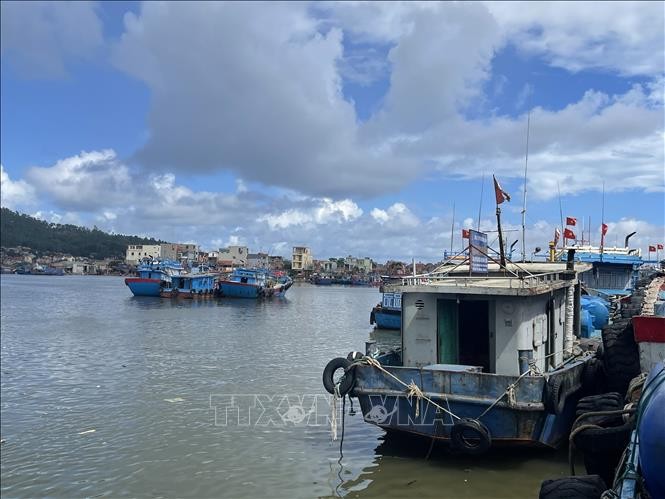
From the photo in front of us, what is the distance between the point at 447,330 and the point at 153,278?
62467mm

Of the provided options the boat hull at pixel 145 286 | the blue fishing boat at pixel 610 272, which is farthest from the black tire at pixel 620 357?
the boat hull at pixel 145 286

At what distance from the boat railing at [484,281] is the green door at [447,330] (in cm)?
50

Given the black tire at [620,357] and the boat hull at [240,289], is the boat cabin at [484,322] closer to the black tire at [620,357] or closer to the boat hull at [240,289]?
the black tire at [620,357]

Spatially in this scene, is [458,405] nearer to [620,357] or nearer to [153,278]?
[620,357]

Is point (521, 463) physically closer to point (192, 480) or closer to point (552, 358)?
point (552, 358)

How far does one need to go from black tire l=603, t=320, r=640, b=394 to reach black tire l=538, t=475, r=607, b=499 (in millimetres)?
4948

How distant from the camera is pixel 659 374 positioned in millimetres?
6441

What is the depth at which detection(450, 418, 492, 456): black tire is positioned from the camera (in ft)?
34.8

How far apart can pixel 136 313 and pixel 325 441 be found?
3939 centimetres

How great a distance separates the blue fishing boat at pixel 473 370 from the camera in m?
10.8

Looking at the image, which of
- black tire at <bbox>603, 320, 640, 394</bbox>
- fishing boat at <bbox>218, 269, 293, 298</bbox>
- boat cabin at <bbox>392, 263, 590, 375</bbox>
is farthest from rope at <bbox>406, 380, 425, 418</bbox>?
fishing boat at <bbox>218, 269, 293, 298</bbox>

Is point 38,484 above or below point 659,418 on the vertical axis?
below

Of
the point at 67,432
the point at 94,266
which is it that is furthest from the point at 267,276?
the point at 94,266

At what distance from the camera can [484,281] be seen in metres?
13.1
